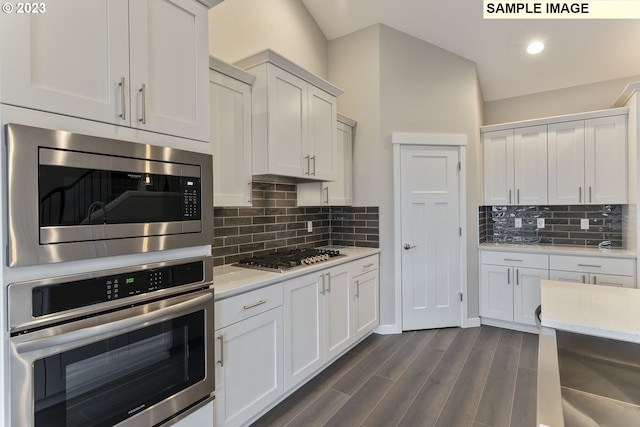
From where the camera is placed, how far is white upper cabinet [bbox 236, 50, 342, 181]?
90.4 inches

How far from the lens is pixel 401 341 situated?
3186 mm

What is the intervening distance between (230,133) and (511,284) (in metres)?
3.35

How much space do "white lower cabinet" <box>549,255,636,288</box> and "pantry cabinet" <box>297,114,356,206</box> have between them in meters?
2.30

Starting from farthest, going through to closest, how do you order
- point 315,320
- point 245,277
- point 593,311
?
point 315,320 < point 245,277 < point 593,311

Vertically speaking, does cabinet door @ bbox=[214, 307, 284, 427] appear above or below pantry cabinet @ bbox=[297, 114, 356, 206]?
below

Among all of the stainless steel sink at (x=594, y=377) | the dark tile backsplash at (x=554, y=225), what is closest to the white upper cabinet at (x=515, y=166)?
the dark tile backsplash at (x=554, y=225)

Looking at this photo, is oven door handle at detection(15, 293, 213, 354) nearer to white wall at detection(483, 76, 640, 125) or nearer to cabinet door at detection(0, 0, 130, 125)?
cabinet door at detection(0, 0, 130, 125)

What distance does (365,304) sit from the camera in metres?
3.10

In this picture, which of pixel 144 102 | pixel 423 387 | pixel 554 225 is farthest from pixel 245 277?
pixel 554 225

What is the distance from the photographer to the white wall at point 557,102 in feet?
11.7

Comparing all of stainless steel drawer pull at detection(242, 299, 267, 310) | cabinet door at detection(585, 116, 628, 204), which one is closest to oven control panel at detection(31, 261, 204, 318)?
stainless steel drawer pull at detection(242, 299, 267, 310)

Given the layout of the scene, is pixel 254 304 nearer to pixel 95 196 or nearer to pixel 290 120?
pixel 95 196

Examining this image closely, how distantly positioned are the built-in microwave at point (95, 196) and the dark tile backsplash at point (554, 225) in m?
3.55

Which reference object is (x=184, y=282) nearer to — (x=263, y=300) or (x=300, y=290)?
(x=263, y=300)
